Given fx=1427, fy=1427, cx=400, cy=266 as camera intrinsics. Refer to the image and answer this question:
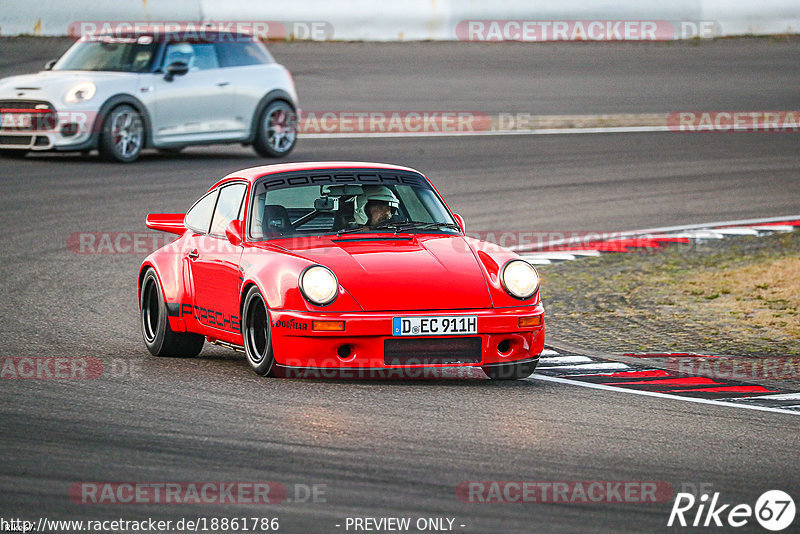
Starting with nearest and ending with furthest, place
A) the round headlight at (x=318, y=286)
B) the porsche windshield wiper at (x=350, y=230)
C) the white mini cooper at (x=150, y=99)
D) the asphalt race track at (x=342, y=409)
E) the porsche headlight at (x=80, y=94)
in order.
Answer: the asphalt race track at (x=342, y=409) < the round headlight at (x=318, y=286) < the porsche windshield wiper at (x=350, y=230) < the porsche headlight at (x=80, y=94) < the white mini cooper at (x=150, y=99)

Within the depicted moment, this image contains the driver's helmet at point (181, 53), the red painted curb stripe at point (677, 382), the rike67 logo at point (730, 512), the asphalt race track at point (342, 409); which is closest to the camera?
the rike67 logo at point (730, 512)

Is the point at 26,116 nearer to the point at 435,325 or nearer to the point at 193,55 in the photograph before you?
the point at 193,55

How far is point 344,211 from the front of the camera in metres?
8.55

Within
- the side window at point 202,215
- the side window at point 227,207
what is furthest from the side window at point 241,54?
the side window at point 227,207

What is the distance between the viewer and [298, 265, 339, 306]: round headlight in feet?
24.7

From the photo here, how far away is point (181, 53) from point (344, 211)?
10.4 meters

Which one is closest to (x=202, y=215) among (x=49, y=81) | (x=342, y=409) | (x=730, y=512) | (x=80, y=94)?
(x=342, y=409)

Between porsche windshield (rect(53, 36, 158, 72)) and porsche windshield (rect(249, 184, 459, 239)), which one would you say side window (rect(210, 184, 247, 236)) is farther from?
porsche windshield (rect(53, 36, 158, 72))

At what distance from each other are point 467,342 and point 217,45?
11903 mm

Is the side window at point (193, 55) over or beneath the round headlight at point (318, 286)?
over

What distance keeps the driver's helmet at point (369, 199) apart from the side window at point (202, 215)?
1016 millimetres

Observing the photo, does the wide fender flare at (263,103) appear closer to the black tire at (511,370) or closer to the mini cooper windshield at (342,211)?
the mini cooper windshield at (342,211)

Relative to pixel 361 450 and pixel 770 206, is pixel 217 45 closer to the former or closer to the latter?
pixel 770 206

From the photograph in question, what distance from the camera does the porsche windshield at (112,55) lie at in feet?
58.6
